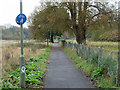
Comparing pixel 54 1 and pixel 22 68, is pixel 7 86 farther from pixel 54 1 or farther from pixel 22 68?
pixel 54 1

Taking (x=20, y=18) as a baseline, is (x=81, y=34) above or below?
below

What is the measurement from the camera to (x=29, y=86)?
7242 millimetres

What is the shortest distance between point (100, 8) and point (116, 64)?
738 inches

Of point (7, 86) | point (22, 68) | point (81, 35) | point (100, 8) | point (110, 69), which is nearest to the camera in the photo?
point (7, 86)

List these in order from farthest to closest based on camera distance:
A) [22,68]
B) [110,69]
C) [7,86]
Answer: [110,69] → [22,68] → [7,86]

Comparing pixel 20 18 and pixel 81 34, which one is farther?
pixel 81 34

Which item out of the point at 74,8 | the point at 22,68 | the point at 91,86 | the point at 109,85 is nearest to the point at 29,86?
the point at 22,68

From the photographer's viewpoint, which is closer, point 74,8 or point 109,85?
point 109,85

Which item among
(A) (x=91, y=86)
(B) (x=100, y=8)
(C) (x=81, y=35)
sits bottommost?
(A) (x=91, y=86)

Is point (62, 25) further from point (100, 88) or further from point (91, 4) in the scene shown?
point (100, 88)

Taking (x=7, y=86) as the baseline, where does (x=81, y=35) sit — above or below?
above

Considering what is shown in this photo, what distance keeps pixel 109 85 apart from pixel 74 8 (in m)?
20.1

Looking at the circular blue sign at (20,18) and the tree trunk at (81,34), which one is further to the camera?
the tree trunk at (81,34)

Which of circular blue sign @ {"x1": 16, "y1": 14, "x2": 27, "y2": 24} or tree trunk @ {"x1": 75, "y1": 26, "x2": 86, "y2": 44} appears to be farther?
tree trunk @ {"x1": 75, "y1": 26, "x2": 86, "y2": 44}
